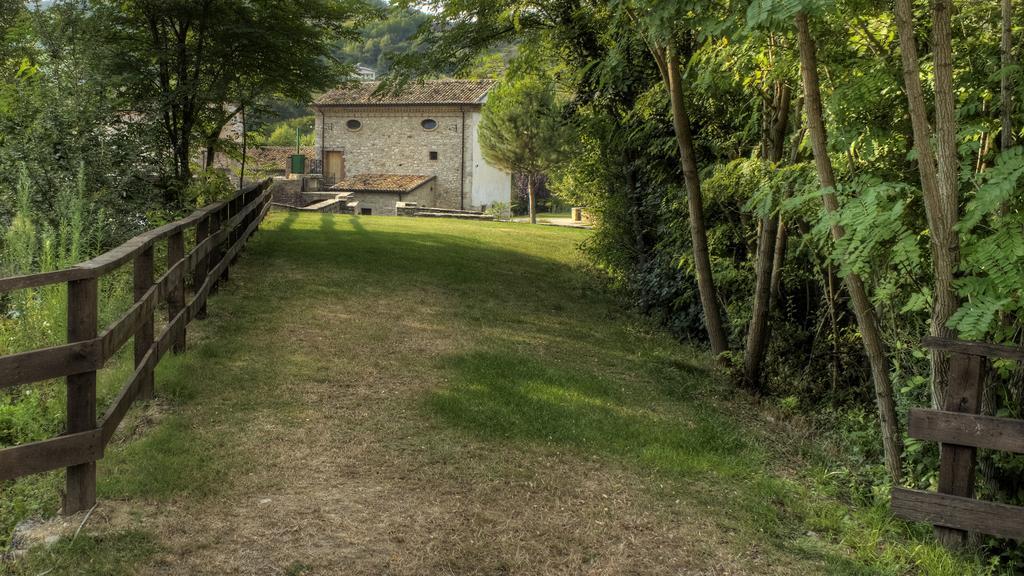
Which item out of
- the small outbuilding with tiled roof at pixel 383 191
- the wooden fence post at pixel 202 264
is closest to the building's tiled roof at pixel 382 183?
the small outbuilding with tiled roof at pixel 383 191

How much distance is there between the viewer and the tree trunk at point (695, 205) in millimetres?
8297

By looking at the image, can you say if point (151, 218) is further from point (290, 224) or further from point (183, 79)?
point (290, 224)

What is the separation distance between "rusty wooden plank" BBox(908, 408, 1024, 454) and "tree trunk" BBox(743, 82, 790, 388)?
328cm

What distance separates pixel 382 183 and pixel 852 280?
136 feet

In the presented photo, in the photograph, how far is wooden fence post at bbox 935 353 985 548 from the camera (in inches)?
161

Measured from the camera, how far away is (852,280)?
5113mm

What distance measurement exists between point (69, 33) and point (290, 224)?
10.3 m

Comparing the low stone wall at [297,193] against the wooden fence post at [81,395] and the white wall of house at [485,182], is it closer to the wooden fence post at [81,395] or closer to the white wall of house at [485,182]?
the white wall of house at [485,182]

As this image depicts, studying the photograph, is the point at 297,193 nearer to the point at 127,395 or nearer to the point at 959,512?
the point at 127,395

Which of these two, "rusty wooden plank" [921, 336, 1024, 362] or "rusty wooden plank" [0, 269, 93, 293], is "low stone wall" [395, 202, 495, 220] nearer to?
"rusty wooden plank" [0, 269, 93, 293]

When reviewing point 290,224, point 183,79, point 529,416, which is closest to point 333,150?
point 290,224

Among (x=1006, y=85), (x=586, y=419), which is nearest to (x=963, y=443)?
(x=1006, y=85)

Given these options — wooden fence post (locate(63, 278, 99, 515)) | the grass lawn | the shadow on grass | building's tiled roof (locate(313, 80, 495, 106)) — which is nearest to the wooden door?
building's tiled roof (locate(313, 80, 495, 106))

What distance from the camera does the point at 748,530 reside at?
171 inches
